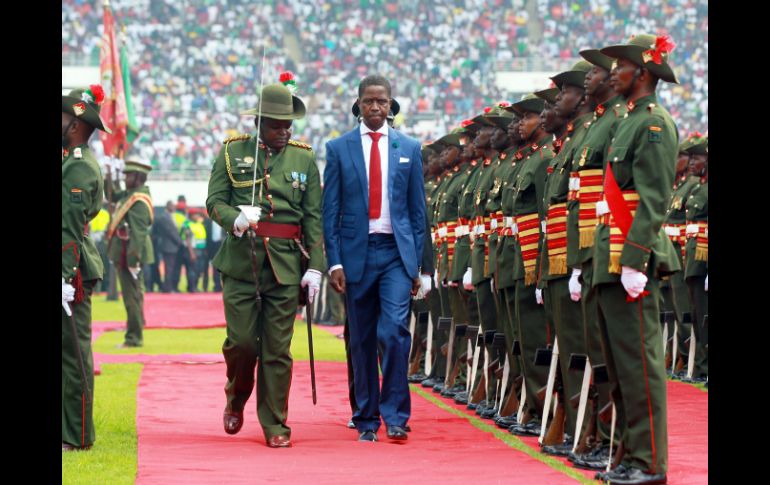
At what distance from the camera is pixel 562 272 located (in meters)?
8.61

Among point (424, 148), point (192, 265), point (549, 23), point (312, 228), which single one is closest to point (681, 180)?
point (424, 148)

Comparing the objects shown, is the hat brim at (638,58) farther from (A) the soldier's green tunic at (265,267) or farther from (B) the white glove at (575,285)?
(A) the soldier's green tunic at (265,267)

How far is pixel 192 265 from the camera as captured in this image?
33844 mm

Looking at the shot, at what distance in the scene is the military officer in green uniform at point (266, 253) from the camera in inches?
354

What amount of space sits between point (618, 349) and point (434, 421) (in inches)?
133

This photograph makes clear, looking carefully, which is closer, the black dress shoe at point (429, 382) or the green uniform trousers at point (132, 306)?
the black dress shoe at point (429, 382)

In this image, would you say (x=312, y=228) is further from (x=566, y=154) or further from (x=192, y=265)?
(x=192, y=265)

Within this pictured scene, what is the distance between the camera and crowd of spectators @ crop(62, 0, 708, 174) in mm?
43750

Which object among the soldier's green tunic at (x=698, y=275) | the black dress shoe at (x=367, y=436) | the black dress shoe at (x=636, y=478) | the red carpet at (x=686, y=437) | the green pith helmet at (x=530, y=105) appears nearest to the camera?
the black dress shoe at (x=636, y=478)

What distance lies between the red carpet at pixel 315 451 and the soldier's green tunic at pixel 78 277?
455 mm

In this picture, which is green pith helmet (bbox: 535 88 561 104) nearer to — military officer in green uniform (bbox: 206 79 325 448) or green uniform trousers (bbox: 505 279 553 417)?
green uniform trousers (bbox: 505 279 553 417)

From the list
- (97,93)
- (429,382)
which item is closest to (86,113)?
(97,93)

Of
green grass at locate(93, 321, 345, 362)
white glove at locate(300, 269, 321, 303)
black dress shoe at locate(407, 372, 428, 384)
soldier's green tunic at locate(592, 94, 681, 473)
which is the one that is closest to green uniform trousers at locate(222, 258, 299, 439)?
white glove at locate(300, 269, 321, 303)

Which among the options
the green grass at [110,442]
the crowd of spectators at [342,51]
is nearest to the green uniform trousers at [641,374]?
the green grass at [110,442]
